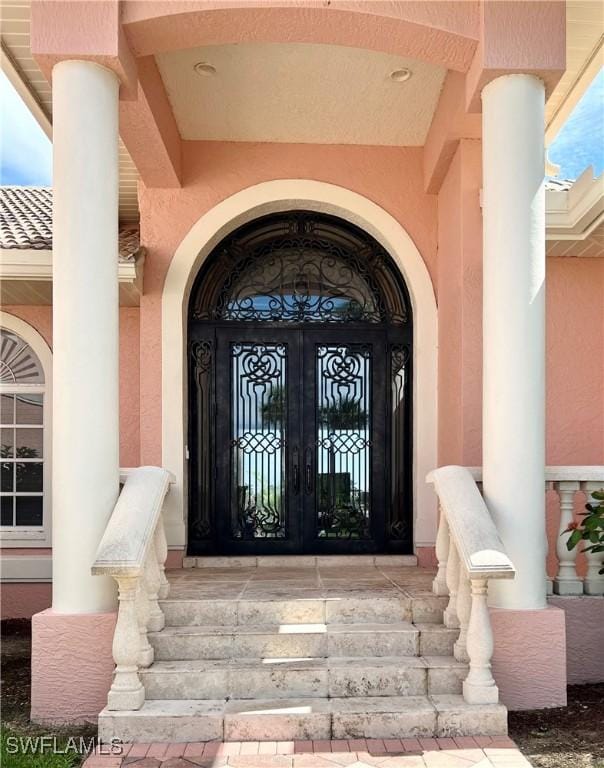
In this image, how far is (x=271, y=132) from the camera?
24.2ft

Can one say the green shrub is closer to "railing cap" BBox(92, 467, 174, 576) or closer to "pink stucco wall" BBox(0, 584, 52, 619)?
"railing cap" BBox(92, 467, 174, 576)

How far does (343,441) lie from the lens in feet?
25.5

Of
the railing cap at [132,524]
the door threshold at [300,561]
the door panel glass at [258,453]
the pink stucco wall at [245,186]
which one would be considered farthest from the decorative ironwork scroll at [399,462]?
the railing cap at [132,524]

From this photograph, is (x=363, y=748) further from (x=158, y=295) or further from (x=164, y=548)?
(x=158, y=295)

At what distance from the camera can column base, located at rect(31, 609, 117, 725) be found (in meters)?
4.93

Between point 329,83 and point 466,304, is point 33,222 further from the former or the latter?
point 466,304

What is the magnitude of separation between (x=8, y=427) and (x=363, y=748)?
18.4ft

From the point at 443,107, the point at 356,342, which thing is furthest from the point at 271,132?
the point at 356,342

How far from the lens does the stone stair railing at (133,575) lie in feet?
15.0

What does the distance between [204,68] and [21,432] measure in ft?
14.6

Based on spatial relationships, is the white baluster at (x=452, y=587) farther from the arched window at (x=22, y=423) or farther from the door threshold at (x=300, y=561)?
the arched window at (x=22, y=423)

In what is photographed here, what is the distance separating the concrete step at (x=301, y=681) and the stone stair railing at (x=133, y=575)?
207 millimetres

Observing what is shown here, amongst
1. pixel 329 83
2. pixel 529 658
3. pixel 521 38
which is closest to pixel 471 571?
pixel 529 658

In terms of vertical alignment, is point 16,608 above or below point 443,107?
below
